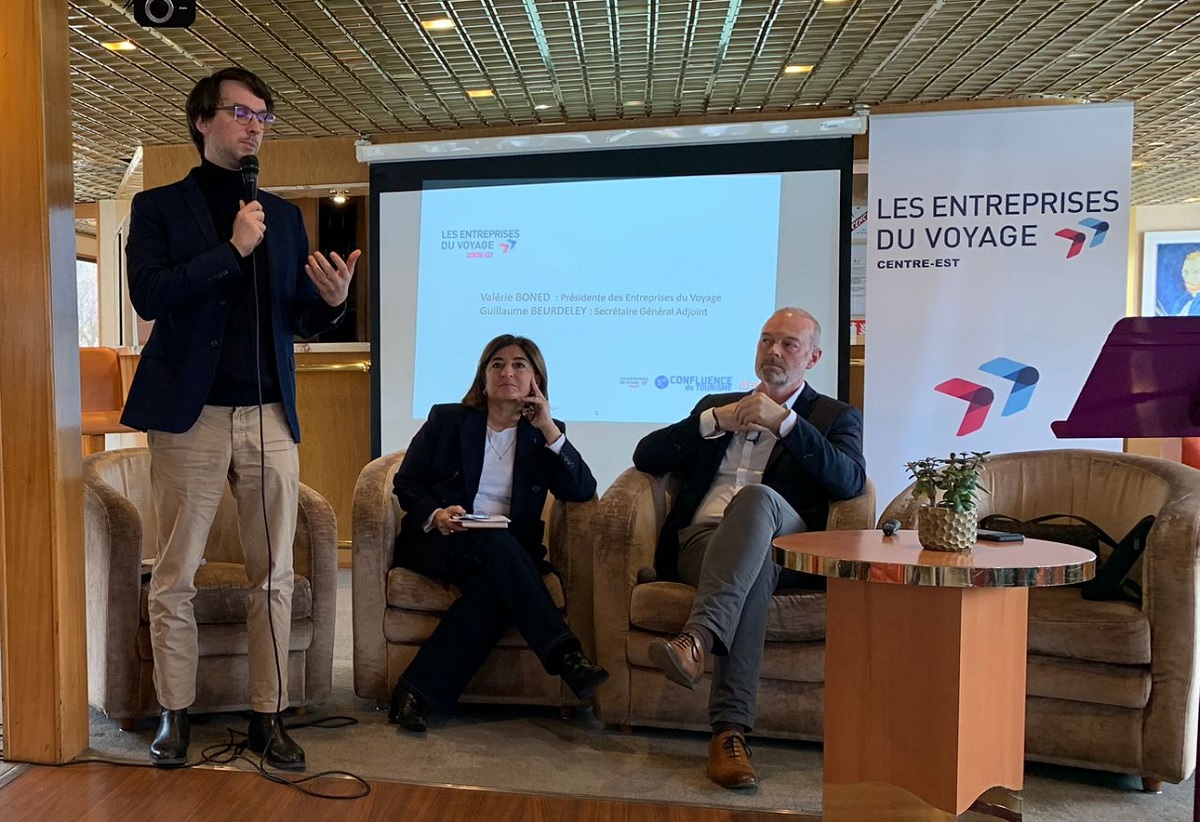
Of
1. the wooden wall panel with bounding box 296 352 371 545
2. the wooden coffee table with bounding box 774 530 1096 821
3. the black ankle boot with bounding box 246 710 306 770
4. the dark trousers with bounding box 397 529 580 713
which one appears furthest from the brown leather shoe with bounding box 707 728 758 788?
the wooden wall panel with bounding box 296 352 371 545

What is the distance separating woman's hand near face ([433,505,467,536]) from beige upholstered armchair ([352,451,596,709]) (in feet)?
0.55

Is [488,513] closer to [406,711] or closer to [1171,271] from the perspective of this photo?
[406,711]

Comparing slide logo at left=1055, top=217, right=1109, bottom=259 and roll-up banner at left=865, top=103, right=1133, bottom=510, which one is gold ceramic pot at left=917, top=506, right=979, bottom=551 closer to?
roll-up banner at left=865, top=103, right=1133, bottom=510

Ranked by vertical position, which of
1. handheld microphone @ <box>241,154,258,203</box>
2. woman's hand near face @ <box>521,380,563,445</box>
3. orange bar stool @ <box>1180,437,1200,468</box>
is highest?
handheld microphone @ <box>241,154,258,203</box>

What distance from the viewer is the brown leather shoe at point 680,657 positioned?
7.06 ft

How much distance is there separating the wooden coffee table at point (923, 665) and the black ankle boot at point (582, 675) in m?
0.71

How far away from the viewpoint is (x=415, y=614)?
106 inches

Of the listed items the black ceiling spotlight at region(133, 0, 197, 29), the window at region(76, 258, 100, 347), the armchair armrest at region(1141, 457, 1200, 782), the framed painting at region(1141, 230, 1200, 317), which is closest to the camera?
the armchair armrest at region(1141, 457, 1200, 782)

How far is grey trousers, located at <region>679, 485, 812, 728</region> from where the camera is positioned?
2238 mm

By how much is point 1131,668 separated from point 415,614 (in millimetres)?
1888

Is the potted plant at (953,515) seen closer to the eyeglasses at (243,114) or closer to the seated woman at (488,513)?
the seated woman at (488,513)

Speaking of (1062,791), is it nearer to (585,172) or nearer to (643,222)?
(643,222)

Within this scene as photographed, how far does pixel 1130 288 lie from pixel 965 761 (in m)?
9.01

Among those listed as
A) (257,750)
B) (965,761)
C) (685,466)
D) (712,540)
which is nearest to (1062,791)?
(965,761)
